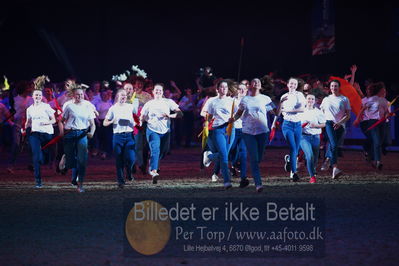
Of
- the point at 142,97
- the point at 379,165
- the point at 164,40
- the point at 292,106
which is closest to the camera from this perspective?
the point at 292,106

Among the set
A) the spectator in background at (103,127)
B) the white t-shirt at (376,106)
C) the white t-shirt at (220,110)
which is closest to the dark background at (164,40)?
the spectator in background at (103,127)

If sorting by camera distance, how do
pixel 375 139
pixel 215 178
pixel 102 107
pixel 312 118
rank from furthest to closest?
pixel 102 107 → pixel 375 139 → pixel 215 178 → pixel 312 118

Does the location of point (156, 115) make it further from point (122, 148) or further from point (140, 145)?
point (140, 145)

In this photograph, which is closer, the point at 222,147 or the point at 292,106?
the point at 222,147

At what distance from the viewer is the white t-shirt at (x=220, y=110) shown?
582 inches

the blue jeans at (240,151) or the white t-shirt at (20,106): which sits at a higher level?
the white t-shirt at (20,106)

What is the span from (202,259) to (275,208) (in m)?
3.86

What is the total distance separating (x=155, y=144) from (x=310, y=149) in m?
3.09

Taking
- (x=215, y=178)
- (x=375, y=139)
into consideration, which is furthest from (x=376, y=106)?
(x=215, y=178)

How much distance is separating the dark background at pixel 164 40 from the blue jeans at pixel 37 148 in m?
24.2

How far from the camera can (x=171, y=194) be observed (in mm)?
13539

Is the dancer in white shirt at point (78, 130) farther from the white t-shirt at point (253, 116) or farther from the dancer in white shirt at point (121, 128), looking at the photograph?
the white t-shirt at point (253, 116)

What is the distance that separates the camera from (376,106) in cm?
1870

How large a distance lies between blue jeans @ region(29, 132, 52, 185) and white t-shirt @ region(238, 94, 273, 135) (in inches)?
166
